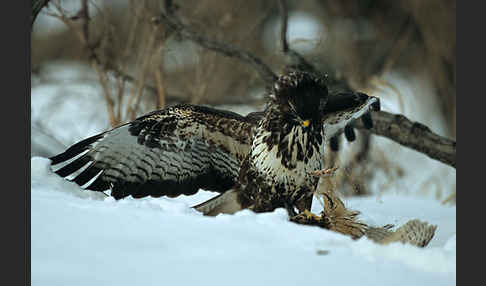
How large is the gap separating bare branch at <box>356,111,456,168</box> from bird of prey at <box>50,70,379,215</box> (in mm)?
819

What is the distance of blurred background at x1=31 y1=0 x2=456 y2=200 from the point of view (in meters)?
4.81

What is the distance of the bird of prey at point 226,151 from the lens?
2977 mm

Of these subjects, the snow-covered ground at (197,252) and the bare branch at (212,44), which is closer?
the snow-covered ground at (197,252)

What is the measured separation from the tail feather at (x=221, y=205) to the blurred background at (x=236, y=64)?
766 millimetres

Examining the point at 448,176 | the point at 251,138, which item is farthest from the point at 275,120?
the point at 448,176

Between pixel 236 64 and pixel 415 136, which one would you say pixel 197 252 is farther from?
pixel 236 64

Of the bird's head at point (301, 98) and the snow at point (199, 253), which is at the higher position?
the bird's head at point (301, 98)

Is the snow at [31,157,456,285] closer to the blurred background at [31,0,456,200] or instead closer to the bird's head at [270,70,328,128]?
the bird's head at [270,70,328,128]

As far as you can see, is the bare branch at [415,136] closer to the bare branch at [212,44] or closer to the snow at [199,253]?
the bare branch at [212,44]

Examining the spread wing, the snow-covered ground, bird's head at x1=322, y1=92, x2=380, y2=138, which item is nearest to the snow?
the snow-covered ground

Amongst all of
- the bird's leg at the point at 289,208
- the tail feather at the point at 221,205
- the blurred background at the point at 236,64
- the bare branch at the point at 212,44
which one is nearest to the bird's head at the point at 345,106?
the blurred background at the point at 236,64

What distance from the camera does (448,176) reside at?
6996mm

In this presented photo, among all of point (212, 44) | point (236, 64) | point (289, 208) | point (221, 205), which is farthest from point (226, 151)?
point (236, 64)

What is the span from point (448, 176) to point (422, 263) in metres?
5.44
